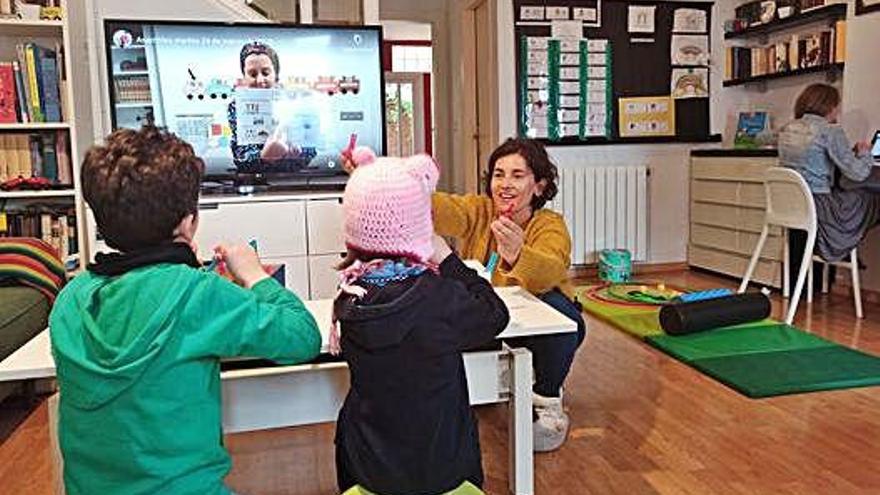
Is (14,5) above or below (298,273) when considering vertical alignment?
above

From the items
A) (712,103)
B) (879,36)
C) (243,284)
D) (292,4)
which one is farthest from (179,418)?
(712,103)

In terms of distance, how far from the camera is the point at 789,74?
4852 mm

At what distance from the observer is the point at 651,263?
5.57 meters

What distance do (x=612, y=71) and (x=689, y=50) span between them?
0.59m

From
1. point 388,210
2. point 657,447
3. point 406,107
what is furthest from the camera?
point 406,107

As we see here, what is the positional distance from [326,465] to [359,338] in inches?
43.6

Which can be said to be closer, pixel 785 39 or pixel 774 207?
pixel 774 207

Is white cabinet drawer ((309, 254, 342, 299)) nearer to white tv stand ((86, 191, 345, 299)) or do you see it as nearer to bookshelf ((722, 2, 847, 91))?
white tv stand ((86, 191, 345, 299))

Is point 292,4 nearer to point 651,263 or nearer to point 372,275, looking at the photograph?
point 651,263

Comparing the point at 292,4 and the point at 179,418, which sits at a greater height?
the point at 292,4

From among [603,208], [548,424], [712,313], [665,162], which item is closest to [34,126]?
[548,424]

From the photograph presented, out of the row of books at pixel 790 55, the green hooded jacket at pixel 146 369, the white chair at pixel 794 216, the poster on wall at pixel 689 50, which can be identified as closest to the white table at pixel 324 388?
the green hooded jacket at pixel 146 369

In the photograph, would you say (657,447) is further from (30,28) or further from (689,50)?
(689,50)

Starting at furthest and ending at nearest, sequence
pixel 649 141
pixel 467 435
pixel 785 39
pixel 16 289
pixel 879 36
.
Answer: pixel 649 141 < pixel 785 39 < pixel 879 36 < pixel 16 289 < pixel 467 435
